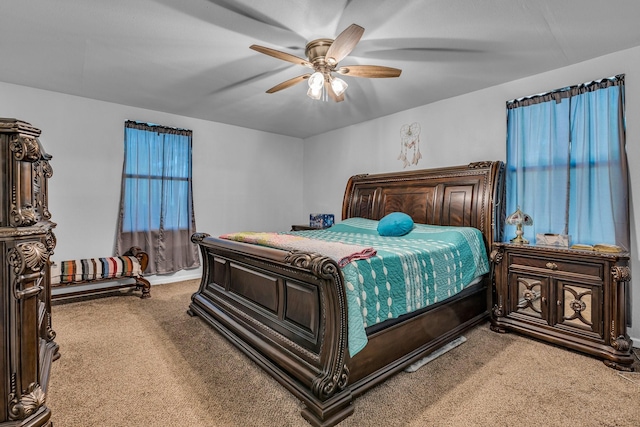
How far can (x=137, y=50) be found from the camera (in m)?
2.74

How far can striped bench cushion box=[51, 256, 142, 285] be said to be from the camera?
3529 mm

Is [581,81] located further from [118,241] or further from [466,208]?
[118,241]

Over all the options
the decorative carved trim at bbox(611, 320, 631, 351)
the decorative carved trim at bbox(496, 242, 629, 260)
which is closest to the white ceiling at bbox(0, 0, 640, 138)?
the decorative carved trim at bbox(496, 242, 629, 260)

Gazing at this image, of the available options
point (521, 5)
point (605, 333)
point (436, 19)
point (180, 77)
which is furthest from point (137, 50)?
point (605, 333)

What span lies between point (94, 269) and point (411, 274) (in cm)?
372

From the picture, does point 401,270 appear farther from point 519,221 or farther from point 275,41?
point 275,41

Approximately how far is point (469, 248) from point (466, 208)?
683mm

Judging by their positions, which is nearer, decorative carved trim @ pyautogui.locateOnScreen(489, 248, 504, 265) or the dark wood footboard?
the dark wood footboard

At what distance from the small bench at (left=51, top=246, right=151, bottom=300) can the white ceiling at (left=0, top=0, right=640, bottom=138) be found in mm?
2097

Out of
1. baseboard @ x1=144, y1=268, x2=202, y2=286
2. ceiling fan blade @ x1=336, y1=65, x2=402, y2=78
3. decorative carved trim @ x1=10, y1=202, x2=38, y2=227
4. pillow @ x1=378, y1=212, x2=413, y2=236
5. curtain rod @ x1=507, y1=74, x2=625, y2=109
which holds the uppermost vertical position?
curtain rod @ x1=507, y1=74, x2=625, y2=109

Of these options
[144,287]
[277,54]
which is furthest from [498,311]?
[144,287]

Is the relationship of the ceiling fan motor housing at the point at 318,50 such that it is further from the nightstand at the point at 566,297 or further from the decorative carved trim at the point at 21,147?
the nightstand at the point at 566,297

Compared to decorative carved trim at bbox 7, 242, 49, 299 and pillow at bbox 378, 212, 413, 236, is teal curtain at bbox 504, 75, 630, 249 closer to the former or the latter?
pillow at bbox 378, 212, 413, 236

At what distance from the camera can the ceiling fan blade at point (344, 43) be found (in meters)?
1.97
